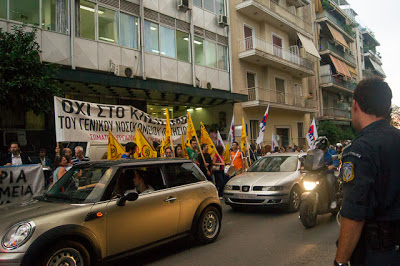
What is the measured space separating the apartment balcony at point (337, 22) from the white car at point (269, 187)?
28074mm

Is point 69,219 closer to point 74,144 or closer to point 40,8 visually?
point 74,144

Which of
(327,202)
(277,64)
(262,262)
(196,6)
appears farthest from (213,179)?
(277,64)

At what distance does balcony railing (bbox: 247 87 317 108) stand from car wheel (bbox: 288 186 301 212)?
43.7 ft

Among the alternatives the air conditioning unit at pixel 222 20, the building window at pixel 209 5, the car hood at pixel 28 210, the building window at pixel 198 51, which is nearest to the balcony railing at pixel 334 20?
the air conditioning unit at pixel 222 20

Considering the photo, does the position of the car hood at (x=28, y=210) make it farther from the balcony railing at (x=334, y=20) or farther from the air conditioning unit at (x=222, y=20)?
the balcony railing at (x=334, y=20)

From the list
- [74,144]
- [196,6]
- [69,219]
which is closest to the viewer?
[69,219]

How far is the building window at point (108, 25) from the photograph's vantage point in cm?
1336

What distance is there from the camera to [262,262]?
14.8 ft

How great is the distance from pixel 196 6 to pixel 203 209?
49.5ft

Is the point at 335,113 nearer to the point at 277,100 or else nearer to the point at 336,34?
the point at 336,34

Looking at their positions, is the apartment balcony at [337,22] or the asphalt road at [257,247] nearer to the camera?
the asphalt road at [257,247]

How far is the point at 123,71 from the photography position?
13516 mm

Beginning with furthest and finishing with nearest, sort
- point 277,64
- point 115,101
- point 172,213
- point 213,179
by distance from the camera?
point 277,64, point 115,101, point 213,179, point 172,213

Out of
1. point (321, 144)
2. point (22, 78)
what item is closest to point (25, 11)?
point (22, 78)
